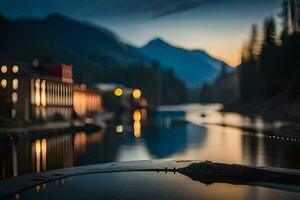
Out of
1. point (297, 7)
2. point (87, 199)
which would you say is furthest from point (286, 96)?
point (87, 199)

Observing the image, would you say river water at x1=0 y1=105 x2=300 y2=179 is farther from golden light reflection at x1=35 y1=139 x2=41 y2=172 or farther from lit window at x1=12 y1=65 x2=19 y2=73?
lit window at x1=12 y1=65 x2=19 y2=73

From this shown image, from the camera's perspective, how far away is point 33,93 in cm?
11269

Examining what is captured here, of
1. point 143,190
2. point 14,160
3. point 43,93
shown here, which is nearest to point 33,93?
point 43,93

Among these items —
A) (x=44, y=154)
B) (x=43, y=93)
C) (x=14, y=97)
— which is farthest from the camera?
(x=43, y=93)

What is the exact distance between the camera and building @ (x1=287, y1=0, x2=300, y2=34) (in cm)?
15125

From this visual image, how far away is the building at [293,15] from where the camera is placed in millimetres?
151250

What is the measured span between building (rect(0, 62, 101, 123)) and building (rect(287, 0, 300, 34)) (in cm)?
7999

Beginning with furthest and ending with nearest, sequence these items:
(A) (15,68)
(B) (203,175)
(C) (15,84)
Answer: (A) (15,68) < (C) (15,84) < (B) (203,175)

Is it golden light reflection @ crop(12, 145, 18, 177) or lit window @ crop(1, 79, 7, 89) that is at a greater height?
lit window @ crop(1, 79, 7, 89)

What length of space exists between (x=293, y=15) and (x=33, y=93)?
312ft

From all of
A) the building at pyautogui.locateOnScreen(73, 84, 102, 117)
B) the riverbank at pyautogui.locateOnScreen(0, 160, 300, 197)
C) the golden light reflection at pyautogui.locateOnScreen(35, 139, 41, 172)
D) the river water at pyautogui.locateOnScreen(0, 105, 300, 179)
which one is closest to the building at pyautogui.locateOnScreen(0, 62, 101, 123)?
the building at pyautogui.locateOnScreen(73, 84, 102, 117)

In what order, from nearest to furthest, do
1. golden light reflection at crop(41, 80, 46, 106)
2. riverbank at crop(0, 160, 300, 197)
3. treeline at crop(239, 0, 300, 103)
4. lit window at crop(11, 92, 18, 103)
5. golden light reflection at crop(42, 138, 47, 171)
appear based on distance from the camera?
1. riverbank at crop(0, 160, 300, 197)
2. golden light reflection at crop(42, 138, 47, 171)
3. lit window at crop(11, 92, 18, 103)
4. golden light reflection at crop(41, 80, 46, 106)
5. treeline at crop(239, 0, 300, 103)

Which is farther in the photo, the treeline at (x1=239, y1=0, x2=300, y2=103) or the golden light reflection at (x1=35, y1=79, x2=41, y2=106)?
the treeline at (x1=239, y1=0, x2=300, y2=103)

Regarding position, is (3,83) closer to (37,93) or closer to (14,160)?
(37,93)
